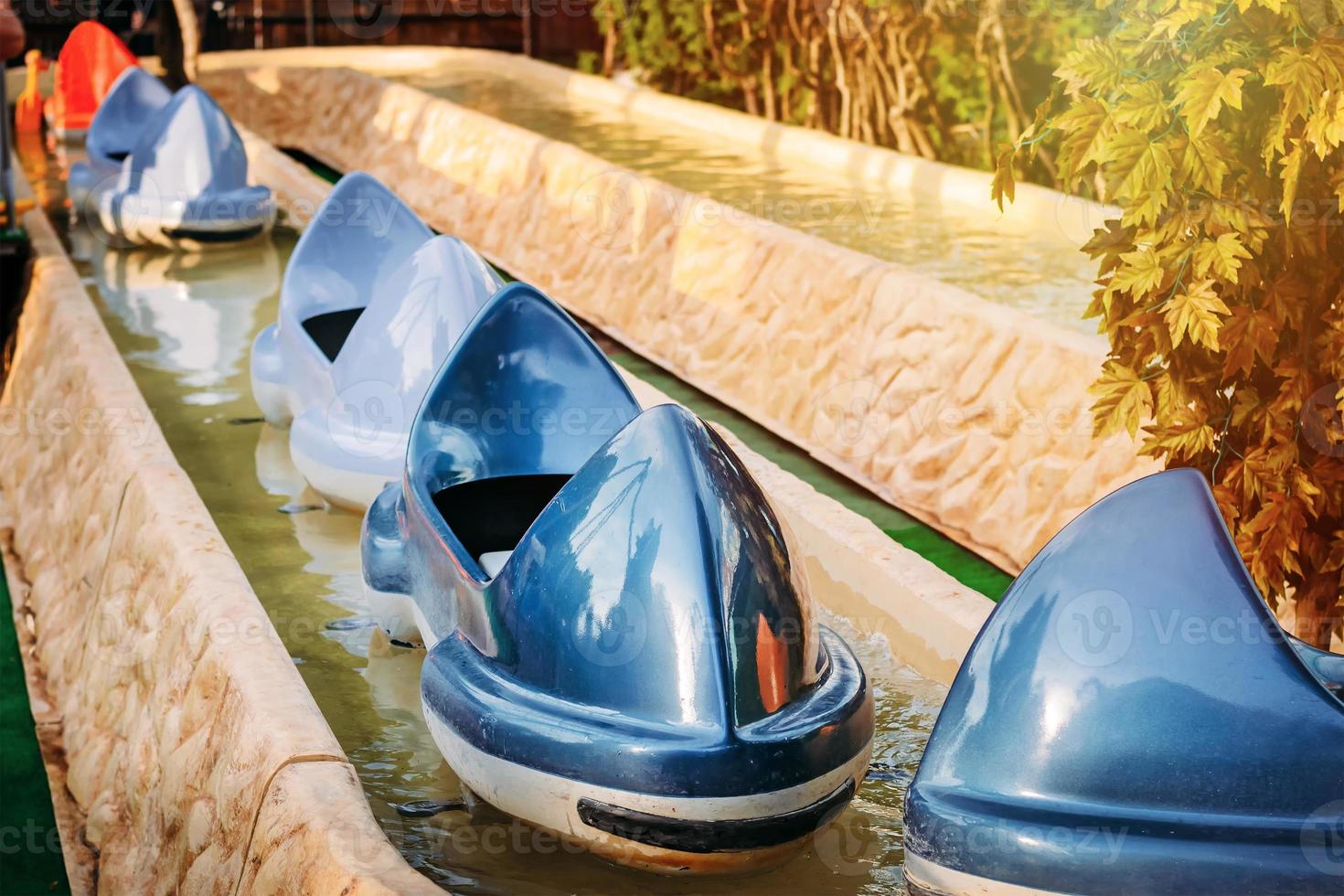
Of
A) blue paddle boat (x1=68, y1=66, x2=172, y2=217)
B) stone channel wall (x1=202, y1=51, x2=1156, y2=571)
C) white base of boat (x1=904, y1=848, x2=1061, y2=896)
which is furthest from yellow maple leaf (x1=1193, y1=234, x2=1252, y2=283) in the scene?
blue paddle boat (x1=68, y1=66, x2=172, y2=217)

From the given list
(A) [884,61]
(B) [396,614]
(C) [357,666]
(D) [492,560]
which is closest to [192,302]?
(C) [357,666]

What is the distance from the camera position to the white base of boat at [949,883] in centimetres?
202

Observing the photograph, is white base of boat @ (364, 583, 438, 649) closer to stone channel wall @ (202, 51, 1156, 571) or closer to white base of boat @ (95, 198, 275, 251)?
stone channel wall @ (202, 51, 1156, 571)

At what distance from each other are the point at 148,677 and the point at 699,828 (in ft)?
5.44

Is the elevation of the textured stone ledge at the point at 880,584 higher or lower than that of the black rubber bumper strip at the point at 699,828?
lower

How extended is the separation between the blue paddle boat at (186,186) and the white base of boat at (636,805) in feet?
17.6

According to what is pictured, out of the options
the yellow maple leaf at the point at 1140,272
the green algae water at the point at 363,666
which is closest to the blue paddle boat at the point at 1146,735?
the green algae water at the point at 363,666

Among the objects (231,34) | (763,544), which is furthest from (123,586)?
(231,34)

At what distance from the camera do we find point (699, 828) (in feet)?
7.50

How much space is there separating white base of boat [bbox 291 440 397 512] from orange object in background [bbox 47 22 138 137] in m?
7.48

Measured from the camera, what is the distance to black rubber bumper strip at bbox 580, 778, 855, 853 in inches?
90.0

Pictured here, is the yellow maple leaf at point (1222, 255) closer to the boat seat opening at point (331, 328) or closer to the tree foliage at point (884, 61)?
the boat seat opening at point (331, 328)

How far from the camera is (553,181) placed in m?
9.04

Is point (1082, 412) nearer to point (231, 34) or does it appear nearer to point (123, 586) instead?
point (123, 586)
